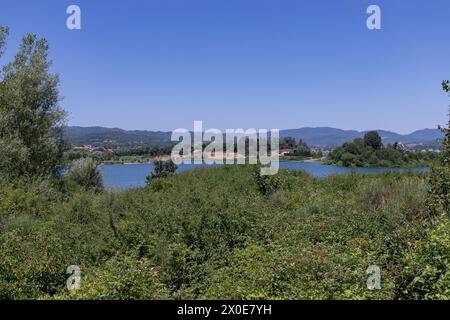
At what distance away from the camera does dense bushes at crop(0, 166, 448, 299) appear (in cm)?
429

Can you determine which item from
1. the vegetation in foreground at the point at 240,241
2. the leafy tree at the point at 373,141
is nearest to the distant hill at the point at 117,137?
the leafy tree at the point at 373,141

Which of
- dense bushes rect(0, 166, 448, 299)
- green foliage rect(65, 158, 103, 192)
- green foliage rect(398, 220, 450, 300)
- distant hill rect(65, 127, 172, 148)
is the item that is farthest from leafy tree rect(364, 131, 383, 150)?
green foliage rect(398, 220, 450, 300)

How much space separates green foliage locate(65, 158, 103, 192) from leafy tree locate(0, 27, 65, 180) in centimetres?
129

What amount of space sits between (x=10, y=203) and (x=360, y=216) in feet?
32.3

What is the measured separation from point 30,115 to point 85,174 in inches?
160

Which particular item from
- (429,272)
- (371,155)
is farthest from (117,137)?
(429,272)

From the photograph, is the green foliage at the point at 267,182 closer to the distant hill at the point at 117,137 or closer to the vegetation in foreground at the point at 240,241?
the vegetation in foreground at the point at 240,241

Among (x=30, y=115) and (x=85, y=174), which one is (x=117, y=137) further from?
(x=30, y=115)

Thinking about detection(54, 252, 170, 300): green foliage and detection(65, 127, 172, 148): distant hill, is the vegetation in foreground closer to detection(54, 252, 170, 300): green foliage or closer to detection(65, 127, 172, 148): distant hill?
detection(54, 252, 170, 300): green foliage

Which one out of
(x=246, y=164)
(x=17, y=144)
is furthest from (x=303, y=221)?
(x=17, y=144)
